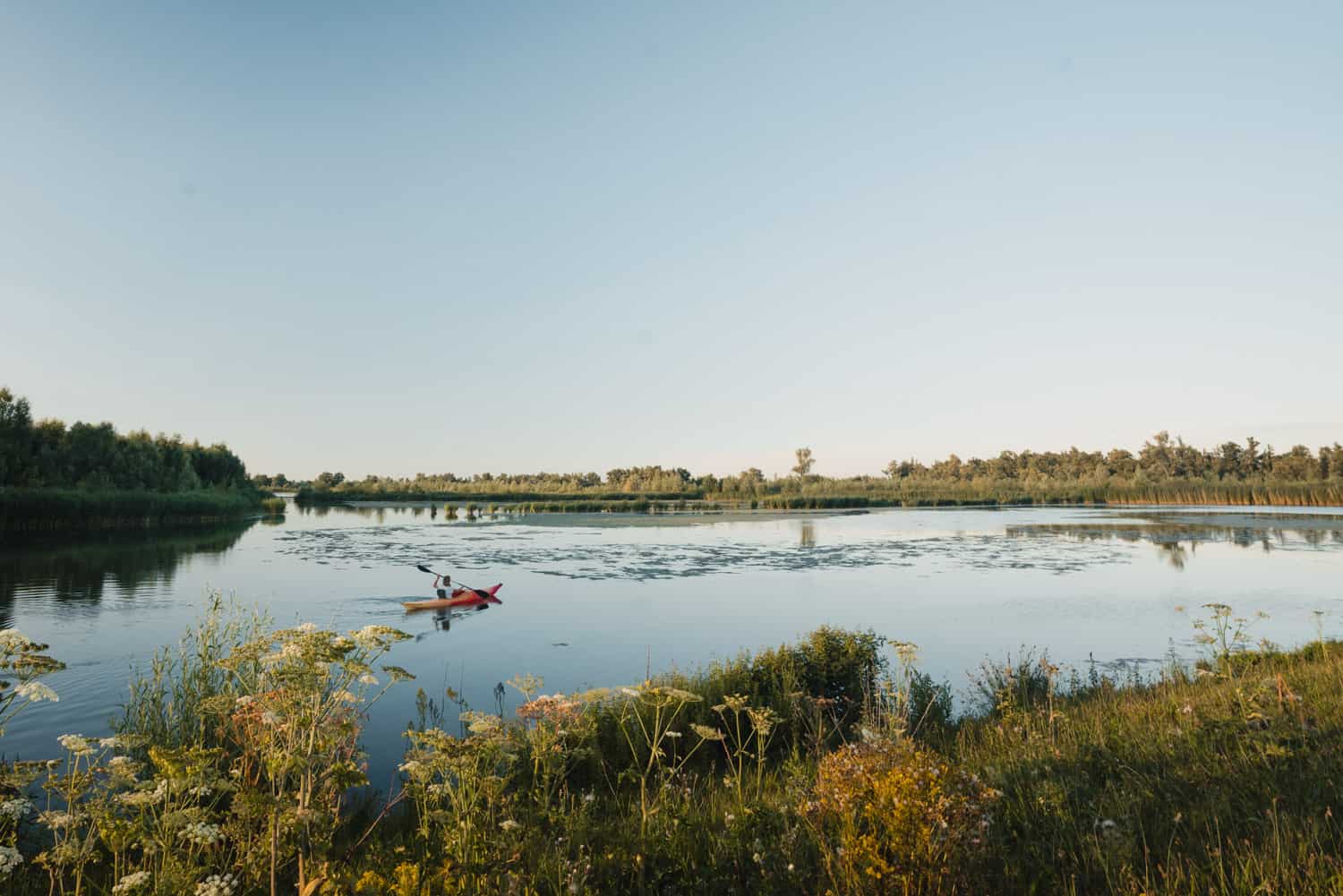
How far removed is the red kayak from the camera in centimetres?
1683

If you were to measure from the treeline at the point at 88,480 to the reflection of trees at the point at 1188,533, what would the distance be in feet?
161

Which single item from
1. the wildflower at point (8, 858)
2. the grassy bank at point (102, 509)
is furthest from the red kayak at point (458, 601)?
the grassy bank at point (102, 509)

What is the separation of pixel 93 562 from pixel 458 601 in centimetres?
1673

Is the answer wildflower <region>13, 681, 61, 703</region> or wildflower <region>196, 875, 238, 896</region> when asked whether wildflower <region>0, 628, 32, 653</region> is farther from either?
wildflower <region>196, 875, 238, 896</region>

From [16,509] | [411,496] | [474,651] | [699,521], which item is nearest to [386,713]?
[474,651]

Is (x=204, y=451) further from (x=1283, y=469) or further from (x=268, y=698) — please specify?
(x=1283, y=469)

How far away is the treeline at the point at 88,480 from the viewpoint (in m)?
34.9

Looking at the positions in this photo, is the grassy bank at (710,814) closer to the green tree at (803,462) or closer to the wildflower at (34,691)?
the wildflower at (34,691)

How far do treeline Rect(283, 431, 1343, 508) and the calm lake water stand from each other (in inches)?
1198

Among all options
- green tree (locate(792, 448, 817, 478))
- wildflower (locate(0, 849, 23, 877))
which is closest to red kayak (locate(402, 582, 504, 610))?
wildflower (locate(0, 849, 23, 877))

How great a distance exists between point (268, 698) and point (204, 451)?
277 feet

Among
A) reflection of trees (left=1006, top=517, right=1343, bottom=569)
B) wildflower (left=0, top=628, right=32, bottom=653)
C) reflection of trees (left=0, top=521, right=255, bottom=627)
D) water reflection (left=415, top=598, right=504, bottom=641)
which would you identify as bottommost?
water reflection (left=415, top=598, right=504, bottom=641)

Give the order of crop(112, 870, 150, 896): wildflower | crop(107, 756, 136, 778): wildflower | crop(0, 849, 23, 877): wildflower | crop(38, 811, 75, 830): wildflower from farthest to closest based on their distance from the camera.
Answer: crop(107, 756, 136, 778): wildflower < crop(38, 811, 75, 830): wildflower < crop(0, 849, 23, 877): wildflower < crop(112, 870, 150, 896): wildflower

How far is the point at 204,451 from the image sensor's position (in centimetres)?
7394
